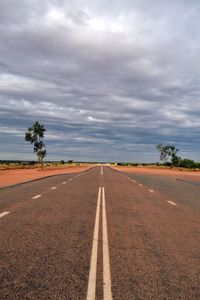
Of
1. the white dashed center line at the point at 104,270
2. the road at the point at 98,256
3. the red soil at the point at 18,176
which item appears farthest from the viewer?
the red soil at the point at 18,176

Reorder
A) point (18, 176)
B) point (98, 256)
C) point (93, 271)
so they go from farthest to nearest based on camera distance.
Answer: point (18, 176), point (98, 256), point (93, 271)

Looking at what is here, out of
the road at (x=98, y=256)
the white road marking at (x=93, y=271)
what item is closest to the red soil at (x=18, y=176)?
the road at (x=98, y=256)

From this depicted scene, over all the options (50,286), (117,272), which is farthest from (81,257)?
(50,286)

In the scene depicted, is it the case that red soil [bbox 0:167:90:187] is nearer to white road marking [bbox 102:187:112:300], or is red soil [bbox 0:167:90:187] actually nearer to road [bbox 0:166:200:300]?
road [bbox 0:166:200:300]

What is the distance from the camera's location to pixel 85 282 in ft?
19.6

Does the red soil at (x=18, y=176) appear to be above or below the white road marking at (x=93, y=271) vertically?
above

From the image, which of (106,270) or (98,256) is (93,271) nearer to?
(106,270)

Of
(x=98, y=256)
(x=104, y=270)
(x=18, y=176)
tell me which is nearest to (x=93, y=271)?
(x=104, y=270)

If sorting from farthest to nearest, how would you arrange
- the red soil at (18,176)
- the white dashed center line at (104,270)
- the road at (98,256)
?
the red soil at (18,176), the road at (98,256), the white dashed center line at (104,270)

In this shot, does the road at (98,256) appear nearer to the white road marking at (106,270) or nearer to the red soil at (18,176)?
the white road marking at (106,270)

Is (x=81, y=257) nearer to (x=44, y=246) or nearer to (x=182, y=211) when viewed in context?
(x=44, y=246)

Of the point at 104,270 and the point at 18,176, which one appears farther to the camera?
the point at 18,176

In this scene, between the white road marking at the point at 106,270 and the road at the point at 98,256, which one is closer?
the white road marking at the point at 106,270

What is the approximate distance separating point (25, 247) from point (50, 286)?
244 centimetres
